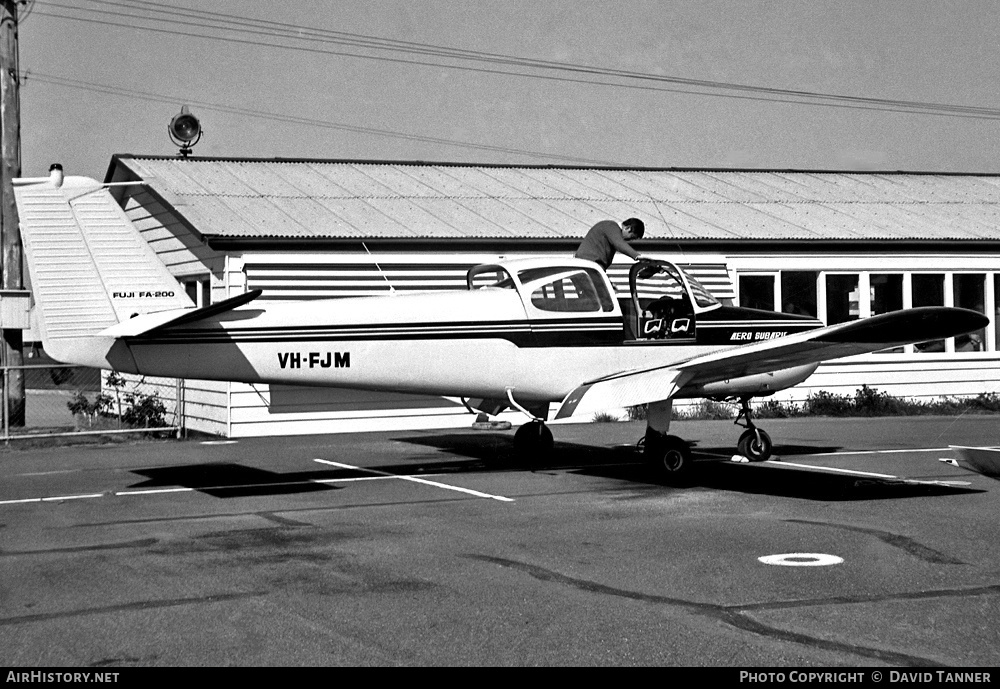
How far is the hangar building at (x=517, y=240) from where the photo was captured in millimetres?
19203

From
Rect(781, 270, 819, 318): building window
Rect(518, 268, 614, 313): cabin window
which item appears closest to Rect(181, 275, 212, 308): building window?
Rect(518, 268, 614, 313): cabin window

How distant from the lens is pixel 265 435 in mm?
18797

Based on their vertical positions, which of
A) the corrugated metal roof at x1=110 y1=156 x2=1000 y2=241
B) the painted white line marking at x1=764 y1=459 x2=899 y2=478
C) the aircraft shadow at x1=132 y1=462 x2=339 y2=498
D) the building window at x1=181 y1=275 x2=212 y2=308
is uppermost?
the corrugated metal roof at x1=110 y1=156 x2=1000 y2=241

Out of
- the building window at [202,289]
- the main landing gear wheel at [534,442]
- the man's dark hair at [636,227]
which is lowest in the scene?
the main landing gear wheel at [534,442]

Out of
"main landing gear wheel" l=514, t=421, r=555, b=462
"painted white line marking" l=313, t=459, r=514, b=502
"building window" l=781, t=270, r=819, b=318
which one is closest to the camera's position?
"painted white line marking" l=313, t=459, r=514, b=502

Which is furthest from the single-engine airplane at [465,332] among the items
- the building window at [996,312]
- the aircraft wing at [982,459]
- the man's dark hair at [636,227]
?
the building window at [996,312]

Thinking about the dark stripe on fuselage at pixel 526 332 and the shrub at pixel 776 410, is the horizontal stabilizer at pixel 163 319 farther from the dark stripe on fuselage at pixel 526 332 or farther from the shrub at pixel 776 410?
the shrub at pixel 776 410

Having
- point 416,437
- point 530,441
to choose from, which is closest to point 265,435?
point 416,437

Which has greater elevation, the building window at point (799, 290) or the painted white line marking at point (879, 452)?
the building window at point (799, 290)

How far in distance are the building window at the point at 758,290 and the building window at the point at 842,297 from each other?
1.25 metres

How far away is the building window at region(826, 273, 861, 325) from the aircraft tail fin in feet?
49.9

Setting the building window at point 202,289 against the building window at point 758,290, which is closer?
the building window at point 202,289

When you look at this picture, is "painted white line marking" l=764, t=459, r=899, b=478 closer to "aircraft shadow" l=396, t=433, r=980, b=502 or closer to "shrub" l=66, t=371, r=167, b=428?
"aircraft shadow" l=396, t=433, r=980, b=502

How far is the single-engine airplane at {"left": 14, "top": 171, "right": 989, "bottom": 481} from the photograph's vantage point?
11.2m
